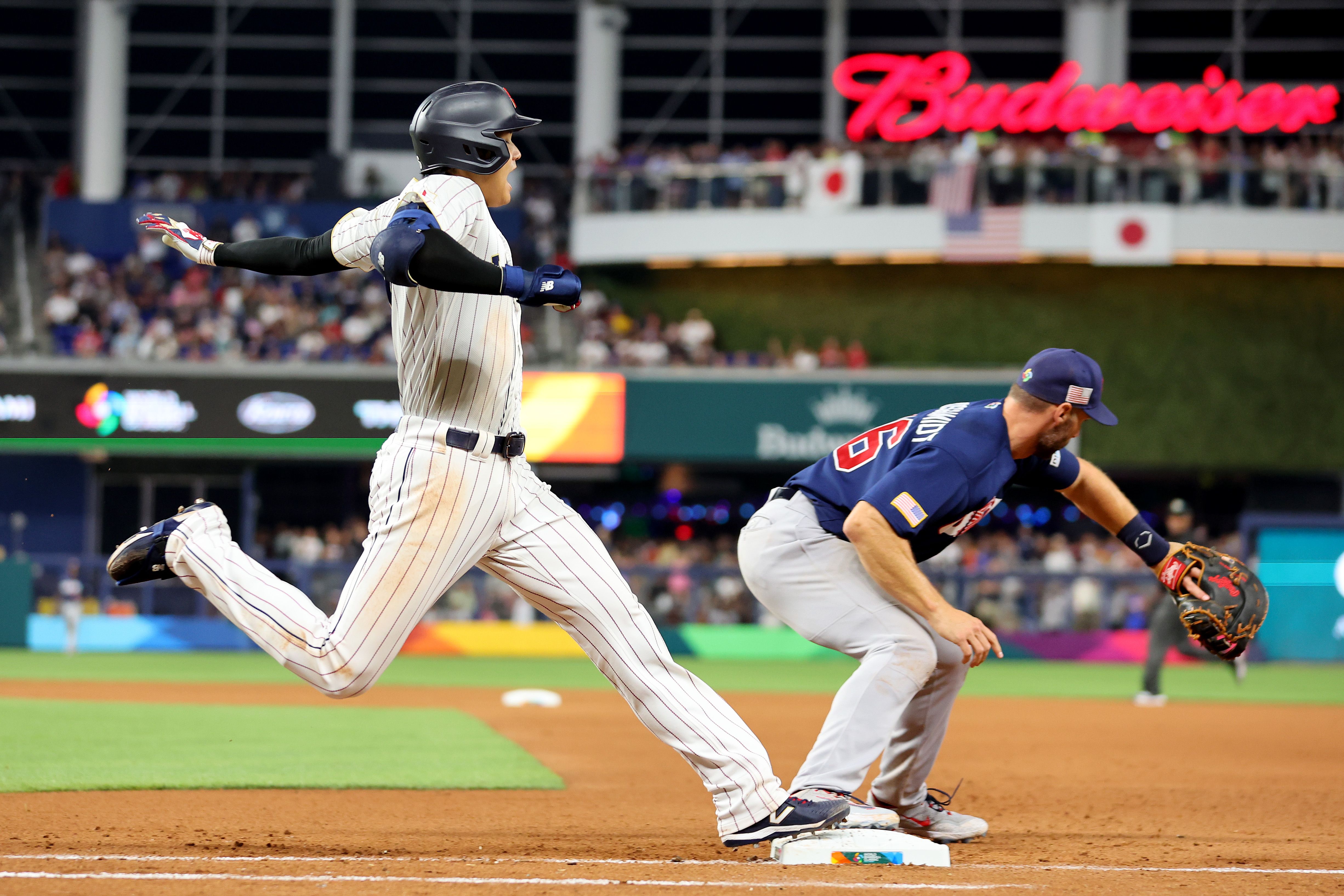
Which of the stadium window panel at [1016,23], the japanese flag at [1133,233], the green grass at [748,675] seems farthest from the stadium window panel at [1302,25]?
the green grass at [748,675]

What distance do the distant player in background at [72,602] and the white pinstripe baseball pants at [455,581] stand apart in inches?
667

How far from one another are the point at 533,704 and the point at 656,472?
13.6m

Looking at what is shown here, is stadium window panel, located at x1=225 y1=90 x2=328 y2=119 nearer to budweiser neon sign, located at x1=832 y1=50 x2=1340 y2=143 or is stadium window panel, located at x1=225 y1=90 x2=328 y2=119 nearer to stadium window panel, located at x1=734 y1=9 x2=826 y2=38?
stadium window panel, located at x1=734 y1=9 x2=826 y2=38

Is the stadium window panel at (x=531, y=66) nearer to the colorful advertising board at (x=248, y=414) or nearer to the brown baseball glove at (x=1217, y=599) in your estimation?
the colorful advertising board at (x=248, y=414)

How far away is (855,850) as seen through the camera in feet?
16.2

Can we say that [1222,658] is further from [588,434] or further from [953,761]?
[588,434]

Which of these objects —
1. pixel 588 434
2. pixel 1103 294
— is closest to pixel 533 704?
pixel 588 434

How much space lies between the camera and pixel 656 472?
26.7 meters

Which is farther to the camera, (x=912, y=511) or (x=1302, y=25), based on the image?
(x=1302, y=25)

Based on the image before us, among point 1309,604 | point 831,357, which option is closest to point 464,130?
point 1309,604

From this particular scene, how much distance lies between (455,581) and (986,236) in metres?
21.1

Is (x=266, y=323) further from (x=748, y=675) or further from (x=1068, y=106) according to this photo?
(x=1068, y=106)

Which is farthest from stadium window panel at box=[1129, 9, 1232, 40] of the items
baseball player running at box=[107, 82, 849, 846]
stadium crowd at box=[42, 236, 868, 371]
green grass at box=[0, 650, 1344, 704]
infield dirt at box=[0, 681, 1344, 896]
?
baseball player running at box=[107, 82, 849, 846]

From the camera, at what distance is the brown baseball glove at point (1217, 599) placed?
18.3ft
